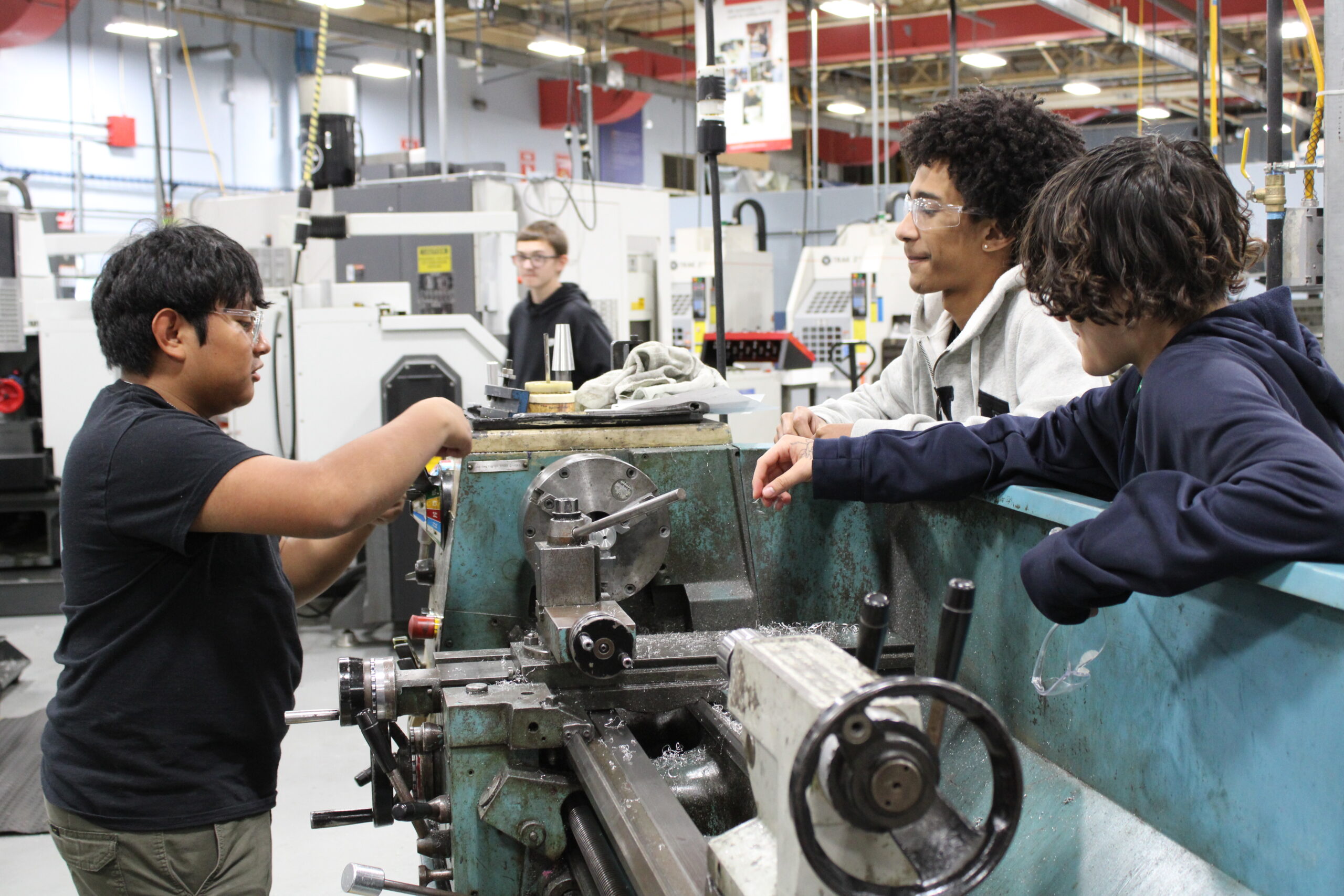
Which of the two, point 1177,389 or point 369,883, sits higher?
point 1177,389

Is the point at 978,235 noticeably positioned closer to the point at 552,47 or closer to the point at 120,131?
the point at 552,47

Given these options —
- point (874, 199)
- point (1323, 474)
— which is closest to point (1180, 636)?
point (1323, 474)

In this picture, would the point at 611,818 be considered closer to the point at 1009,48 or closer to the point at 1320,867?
the point at 1320,867

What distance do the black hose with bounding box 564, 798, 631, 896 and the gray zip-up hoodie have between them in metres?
0.54

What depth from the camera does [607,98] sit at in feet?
31.5

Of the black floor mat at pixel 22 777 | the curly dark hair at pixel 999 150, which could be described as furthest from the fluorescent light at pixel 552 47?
the curly dark hair at pixel 999 150

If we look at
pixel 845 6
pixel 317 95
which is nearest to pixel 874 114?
pixel 845 6

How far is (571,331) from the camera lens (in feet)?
10.6

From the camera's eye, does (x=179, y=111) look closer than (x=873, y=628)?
No

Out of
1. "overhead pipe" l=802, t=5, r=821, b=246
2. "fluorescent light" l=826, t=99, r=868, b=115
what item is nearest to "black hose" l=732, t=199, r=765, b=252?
"overhead pipe" l=802, t=5, r=821, b=246

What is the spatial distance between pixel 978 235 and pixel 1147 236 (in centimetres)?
56

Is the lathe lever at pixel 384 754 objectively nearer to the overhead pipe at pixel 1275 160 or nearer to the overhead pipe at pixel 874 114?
the overhead pipe at pixel 1275 160

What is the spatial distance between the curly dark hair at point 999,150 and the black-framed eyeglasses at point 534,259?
215 centimetres

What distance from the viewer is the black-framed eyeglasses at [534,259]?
3.43m
